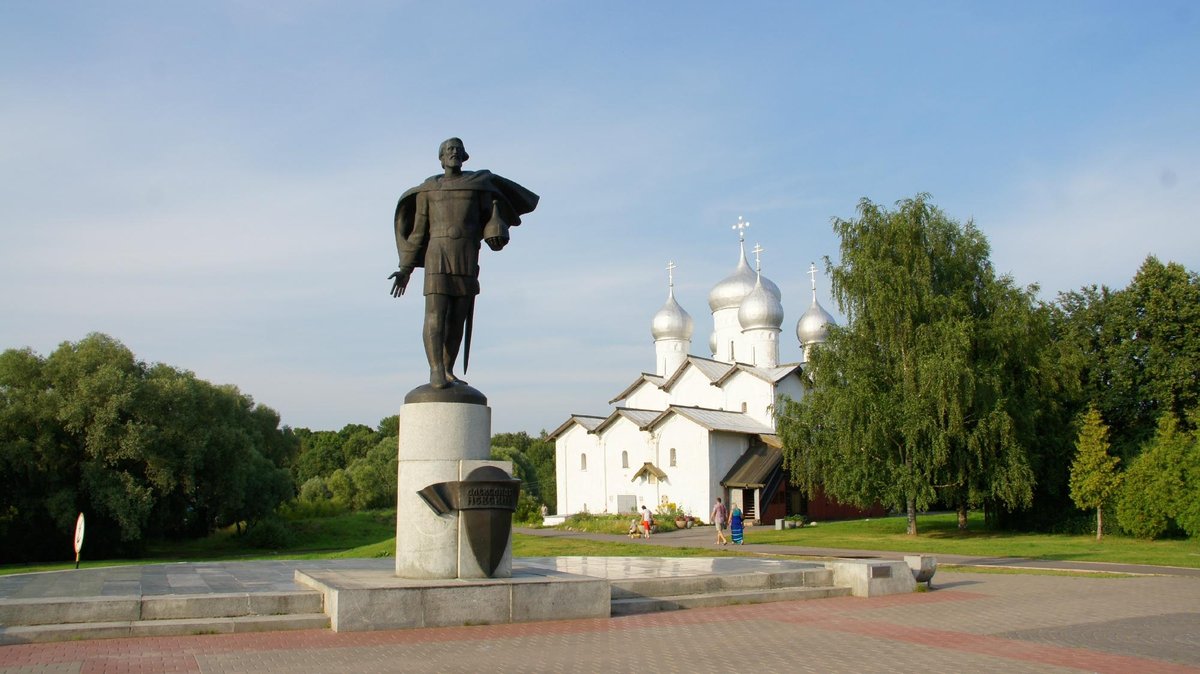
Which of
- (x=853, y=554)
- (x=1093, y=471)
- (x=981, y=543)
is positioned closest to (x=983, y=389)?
(x=1093, y=471)

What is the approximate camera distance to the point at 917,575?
1411 cm

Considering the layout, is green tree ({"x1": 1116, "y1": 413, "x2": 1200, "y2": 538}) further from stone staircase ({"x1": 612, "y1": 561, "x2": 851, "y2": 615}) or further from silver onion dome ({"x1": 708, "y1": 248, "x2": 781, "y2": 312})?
silver onion dome ({"x1": 708, "y1": 248, "x2": 781, "y2": 312})

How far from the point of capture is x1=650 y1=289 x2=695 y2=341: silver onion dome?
57.7m

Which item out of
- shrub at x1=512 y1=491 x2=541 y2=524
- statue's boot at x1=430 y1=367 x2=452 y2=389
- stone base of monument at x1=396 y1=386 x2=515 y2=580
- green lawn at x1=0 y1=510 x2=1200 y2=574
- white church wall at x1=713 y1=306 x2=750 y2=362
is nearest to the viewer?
stone base of monument at x1=396 y1=386 x2=515 y2=580

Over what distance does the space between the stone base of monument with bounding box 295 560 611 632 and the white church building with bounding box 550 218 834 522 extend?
27418 millimetres

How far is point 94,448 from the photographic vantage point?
115 ft

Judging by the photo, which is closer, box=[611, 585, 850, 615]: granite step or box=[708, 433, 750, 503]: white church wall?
box=[611, 585, 850, 615]: granite step

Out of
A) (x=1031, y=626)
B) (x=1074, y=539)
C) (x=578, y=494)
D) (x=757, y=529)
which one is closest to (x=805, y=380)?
(x=757, y=529)

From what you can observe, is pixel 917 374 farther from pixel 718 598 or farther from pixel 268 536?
pixel 268 536

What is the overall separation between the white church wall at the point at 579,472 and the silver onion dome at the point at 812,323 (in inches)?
535

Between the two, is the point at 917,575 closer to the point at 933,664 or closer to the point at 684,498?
the point at 933,664

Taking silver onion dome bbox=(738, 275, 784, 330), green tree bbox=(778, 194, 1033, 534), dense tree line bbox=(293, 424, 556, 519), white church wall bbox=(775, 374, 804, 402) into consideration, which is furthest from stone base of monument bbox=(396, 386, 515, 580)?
silver onion dome bbox=(738, 275, 784, 330)

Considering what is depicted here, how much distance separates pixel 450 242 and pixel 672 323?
46.5m

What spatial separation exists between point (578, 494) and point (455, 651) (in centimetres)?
4254
